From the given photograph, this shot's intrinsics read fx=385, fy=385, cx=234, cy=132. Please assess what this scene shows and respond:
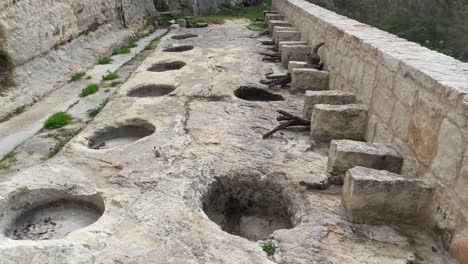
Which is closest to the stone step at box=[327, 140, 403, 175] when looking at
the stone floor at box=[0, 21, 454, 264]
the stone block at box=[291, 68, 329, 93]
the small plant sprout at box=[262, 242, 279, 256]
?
the stone floor at box=[0, 21, 454, 264]

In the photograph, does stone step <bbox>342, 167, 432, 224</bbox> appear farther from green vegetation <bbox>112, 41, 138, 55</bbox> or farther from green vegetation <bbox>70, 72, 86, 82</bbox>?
green vegetation <bbox>112, 41, 138, 55</bbox>

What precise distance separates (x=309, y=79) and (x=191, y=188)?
10.7 ft

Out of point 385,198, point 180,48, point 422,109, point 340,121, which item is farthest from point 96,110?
point 180,48

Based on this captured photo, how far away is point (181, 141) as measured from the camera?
4.16 m

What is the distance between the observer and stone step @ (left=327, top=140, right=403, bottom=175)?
125 inches

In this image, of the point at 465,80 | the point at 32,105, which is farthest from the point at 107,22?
the point at 465,80

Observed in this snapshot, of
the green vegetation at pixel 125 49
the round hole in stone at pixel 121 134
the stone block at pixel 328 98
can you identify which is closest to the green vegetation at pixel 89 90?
the round hole in stone at pixel 121 134

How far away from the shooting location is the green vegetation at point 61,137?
14.1 ft

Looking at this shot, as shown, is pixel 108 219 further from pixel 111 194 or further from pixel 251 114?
pixel 251 114

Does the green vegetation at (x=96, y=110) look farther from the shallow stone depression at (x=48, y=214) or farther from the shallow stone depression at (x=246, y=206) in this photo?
the shallow stone depression at (x=246, y=206)

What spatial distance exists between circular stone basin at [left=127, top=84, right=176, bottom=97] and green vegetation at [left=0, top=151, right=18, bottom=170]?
236cm

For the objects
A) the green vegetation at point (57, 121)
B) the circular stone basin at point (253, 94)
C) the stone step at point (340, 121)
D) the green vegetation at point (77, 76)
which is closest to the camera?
the stone step at point (340, 121)

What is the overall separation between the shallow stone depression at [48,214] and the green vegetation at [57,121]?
75.9 inches

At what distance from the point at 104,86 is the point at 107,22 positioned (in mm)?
4311
